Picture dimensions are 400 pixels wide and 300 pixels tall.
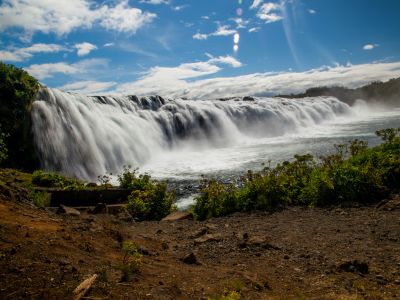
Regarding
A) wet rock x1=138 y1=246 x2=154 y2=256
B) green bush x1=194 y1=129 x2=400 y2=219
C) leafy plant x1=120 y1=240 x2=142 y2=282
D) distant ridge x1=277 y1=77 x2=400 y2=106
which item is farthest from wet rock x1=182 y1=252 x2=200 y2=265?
distant ridge x1=277 y1=77 x2=400 y2=106

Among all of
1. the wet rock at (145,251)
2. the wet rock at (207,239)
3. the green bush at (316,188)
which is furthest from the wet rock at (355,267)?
the green bush at (316,188)

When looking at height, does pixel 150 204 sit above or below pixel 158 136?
below

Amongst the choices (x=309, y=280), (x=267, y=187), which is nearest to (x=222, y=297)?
(x=309, y=280)

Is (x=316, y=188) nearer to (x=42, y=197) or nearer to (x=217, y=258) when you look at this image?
(x=217, y=258)

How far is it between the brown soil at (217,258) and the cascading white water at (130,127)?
1186 cm

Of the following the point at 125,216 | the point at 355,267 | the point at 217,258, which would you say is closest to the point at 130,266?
the point at 217,258

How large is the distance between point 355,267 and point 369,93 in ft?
393

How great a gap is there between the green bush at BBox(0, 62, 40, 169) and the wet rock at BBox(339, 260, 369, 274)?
15.0 meters

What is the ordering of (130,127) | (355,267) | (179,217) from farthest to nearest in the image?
(130,127) → (179,217) → (355,267)

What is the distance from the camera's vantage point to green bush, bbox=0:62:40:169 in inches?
645

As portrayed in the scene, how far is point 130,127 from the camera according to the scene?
1021 inches

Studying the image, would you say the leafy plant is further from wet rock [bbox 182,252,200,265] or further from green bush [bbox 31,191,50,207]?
green bush [bbox 31,191,50,207]

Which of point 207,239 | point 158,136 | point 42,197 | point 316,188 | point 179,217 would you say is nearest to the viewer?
point 207,239

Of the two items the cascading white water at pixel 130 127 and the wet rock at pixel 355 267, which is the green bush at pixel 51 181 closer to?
the cascading white water at pixel 130 127
